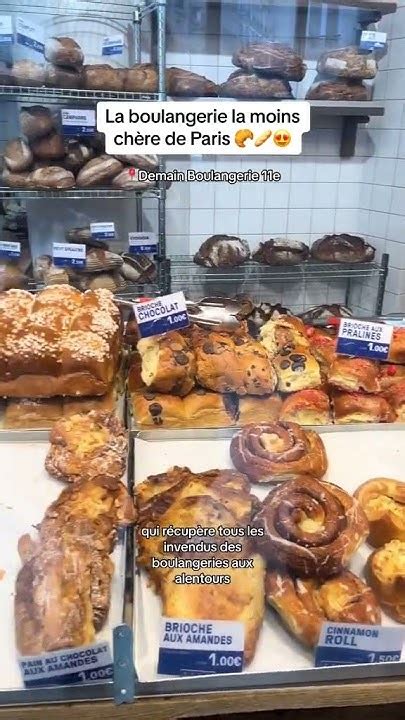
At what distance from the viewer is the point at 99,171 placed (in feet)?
7.30

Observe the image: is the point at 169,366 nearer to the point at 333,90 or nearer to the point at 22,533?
the point at 22,533

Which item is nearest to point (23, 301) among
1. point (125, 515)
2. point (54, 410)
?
point (54, 410)

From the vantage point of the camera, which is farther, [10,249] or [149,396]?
[10,249]

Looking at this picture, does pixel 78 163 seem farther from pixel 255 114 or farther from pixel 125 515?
pixel 125 515

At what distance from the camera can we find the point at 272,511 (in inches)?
38.5

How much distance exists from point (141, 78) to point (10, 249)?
854mm

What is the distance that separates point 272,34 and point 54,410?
7.09 feet

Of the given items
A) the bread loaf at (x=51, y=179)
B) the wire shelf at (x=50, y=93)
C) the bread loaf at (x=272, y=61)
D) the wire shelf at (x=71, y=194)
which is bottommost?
the wire shelf at (x=71, y=194)

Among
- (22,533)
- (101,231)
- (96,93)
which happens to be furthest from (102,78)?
(22,533)

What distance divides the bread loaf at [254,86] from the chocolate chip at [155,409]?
99 cm

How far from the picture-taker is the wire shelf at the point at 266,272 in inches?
96.0

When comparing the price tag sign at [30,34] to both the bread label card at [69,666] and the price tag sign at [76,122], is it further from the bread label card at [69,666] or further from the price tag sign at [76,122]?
the bread label card at [69,666]

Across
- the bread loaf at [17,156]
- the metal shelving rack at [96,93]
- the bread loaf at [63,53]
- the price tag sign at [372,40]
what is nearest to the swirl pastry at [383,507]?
the metal shelving rack at [96,93]

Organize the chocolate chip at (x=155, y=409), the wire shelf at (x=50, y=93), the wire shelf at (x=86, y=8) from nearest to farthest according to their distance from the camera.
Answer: the chocolate chip at (x=155, y=409) < the wire shelf at (x=50, y=93) < the wire shelf at (x=86, y=8)
